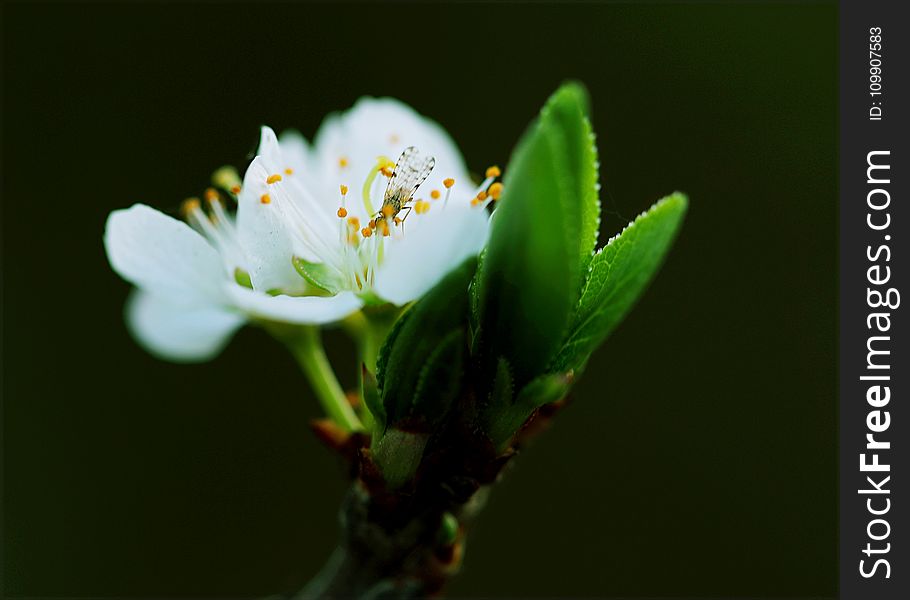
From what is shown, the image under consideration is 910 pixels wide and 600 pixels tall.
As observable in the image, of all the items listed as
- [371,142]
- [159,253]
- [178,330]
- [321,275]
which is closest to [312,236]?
[321,275]

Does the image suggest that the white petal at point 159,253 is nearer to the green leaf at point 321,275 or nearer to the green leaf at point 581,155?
the green leaf at point 321,275

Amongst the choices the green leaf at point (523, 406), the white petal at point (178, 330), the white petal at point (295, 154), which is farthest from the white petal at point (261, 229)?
the white petal at point (178, 330)

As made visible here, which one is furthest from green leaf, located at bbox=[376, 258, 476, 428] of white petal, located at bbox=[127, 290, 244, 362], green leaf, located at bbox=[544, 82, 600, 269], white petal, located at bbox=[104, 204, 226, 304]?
white petal, located at bbox=[127, 290, 244, 362]

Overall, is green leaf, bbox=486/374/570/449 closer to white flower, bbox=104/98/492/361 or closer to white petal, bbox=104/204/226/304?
white flower, bbox=104/98/492/361

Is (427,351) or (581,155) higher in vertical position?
(581,155)

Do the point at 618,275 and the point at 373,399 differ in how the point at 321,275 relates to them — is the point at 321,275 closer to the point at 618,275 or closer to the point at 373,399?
the point at 373,399
